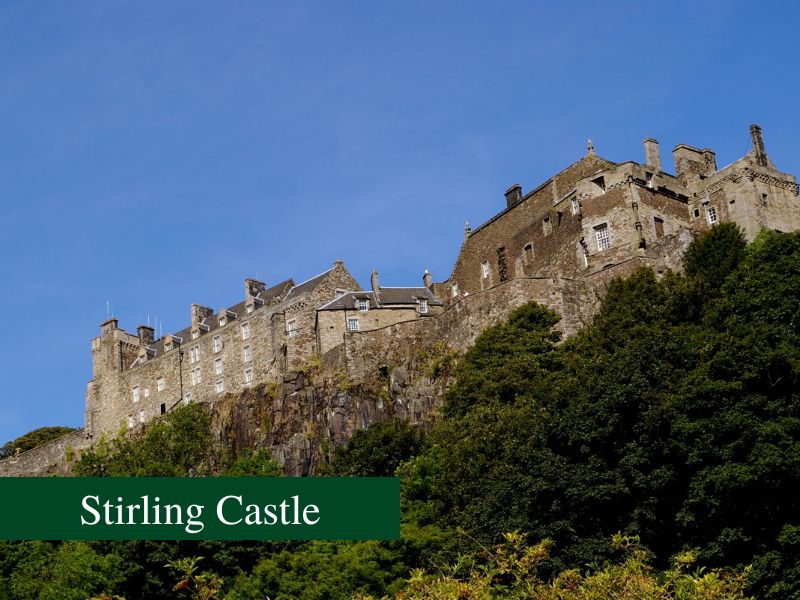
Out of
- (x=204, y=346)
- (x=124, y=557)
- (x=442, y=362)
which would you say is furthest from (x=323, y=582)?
(x=204, y=346)

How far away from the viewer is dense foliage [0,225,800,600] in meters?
29.9

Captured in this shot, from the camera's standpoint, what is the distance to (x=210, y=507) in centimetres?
2459

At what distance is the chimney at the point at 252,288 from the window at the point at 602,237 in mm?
25597

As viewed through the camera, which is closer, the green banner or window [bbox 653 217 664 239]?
the green banner

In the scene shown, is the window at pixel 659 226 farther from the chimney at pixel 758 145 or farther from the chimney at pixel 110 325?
the chimney at pixel 110 325

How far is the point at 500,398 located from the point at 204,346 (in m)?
30.8

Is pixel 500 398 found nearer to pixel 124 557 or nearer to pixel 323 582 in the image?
pixel 323 582

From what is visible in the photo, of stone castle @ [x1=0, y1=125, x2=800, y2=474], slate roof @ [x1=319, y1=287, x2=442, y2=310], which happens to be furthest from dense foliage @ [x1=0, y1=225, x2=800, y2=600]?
slate roof @ [x1=319, y1=287, x2=442, y2=310]

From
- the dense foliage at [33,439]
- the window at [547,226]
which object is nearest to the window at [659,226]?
the window at [547,226]

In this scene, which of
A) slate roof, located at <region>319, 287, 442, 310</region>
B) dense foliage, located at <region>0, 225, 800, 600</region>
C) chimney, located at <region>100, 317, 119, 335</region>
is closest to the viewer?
dense foliage, located at <region>0, 225, 800, 600</region>

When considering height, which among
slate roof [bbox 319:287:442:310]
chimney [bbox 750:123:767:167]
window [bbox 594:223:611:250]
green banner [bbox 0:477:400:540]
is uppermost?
chimney [bbox 750:123:767:167]

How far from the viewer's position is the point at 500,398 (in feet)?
145

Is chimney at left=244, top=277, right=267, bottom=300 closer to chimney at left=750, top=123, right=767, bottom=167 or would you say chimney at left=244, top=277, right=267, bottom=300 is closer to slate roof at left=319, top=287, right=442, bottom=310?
slate roof at left=319, top=287, right=442, bottom=310

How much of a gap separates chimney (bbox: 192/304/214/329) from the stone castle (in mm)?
1446
